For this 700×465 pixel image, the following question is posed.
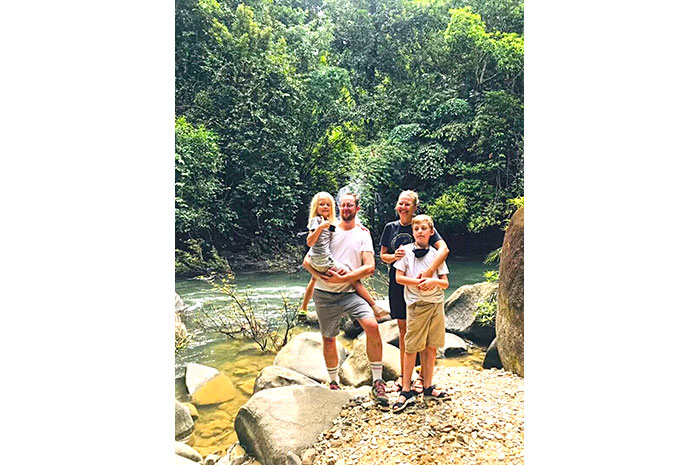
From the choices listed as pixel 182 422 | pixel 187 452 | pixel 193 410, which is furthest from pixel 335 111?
pixel 187 452

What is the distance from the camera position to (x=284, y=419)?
346cm

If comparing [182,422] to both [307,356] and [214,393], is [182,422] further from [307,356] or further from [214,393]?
[307,356]

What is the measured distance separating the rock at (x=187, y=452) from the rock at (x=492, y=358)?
7.42 feet

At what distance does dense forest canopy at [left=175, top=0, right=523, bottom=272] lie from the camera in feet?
12.9

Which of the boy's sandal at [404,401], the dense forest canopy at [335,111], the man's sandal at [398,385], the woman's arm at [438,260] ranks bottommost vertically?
the boy's sandal at [404,401]

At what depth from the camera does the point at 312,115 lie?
4137mm

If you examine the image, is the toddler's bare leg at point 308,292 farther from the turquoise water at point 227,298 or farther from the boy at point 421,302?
the boy at point 421,302

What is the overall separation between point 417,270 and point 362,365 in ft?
2.82

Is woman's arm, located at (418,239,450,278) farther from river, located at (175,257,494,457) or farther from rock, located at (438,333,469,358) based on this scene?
rock, located at (438,333,469,358)

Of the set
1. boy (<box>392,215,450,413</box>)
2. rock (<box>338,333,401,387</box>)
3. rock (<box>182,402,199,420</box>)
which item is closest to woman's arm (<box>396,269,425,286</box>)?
boy (<box>392,215,450,413</box>)

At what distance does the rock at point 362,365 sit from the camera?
3.66 m

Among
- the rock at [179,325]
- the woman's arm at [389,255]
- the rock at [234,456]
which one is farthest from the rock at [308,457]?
the woman's arm at [389,255]
